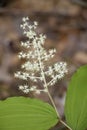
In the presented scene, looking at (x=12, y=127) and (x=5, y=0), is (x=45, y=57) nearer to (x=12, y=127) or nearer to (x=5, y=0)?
(x=12, y=127)

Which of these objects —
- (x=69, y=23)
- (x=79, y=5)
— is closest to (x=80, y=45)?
(x=69, y=23)

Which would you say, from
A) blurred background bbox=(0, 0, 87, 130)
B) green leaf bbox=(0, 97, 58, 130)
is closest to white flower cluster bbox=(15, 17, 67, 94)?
green leaf bbox=(0, 97, 58, 130)

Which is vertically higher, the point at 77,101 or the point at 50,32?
the point at 77,101

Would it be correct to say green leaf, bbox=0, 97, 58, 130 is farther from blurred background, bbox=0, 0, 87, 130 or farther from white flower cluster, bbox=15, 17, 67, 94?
blurred background, bbox=0, 0, 87, 130

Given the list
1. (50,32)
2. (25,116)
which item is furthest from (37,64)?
(50,32)

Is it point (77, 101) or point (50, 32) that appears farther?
point (50, 32)

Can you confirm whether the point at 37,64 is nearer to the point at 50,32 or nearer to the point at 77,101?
the point at 77,101

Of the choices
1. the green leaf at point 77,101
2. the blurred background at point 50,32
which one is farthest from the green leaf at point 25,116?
the blurred background at point 50,32

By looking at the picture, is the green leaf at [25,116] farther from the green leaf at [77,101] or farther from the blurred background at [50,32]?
the blurred background at [50,32]
